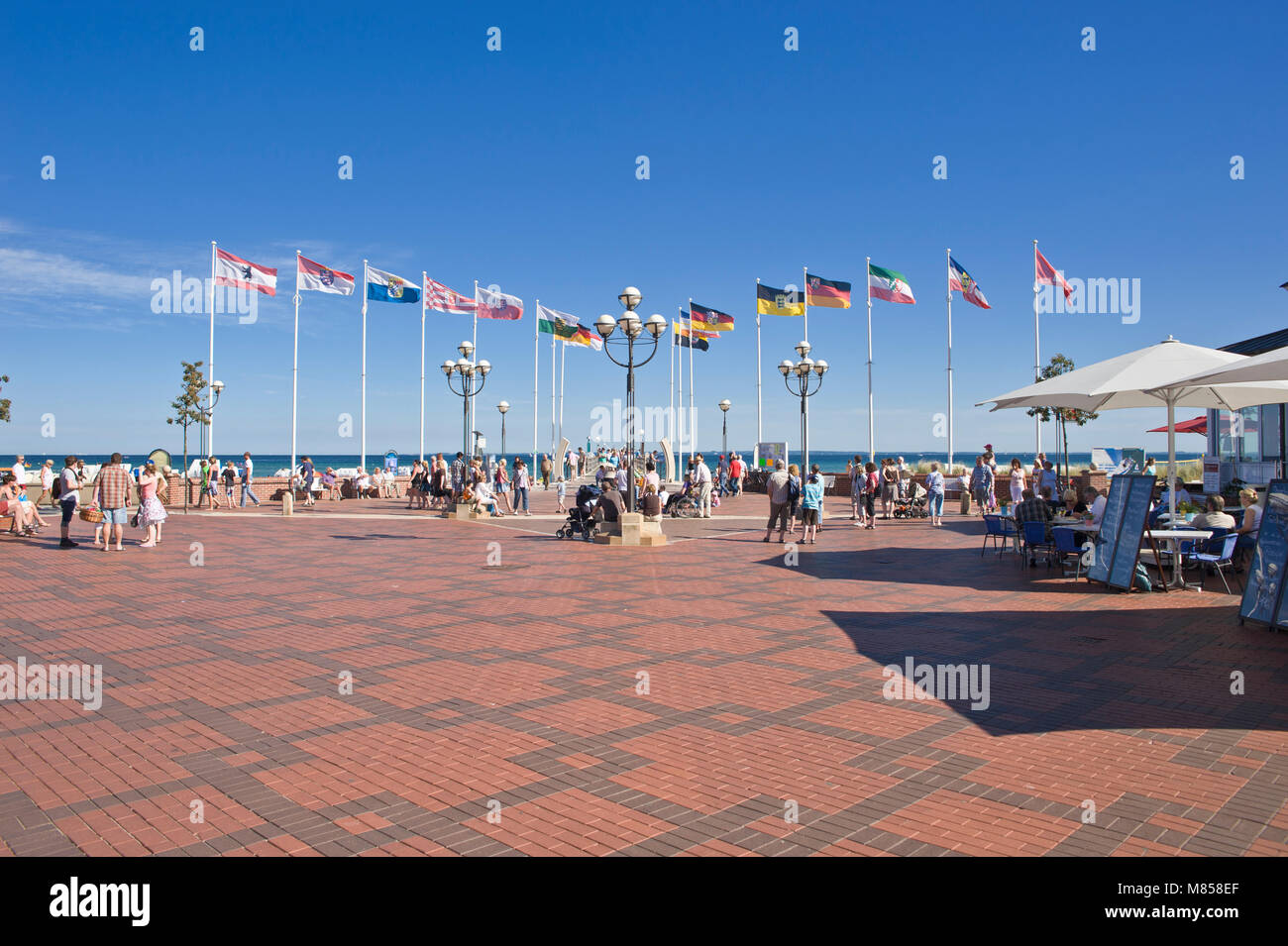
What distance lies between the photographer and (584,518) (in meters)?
18.8

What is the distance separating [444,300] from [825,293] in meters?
14.9

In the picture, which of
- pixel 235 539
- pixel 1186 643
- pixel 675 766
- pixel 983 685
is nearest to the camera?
pixel 675 766

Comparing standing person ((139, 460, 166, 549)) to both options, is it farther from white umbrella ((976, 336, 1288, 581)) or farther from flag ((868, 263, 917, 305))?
flag ((868, 263, 917, 305))

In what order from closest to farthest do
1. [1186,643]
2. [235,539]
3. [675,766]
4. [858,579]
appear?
[675,766] → [1186,643] → [858,579] → [235,539]

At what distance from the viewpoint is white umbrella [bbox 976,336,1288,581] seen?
37.7 ft

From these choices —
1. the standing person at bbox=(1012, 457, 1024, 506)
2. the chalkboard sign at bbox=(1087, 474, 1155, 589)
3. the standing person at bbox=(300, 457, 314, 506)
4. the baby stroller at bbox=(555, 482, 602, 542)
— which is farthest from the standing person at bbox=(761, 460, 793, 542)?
the standing person at bbox=(300, 457, 314, 506)

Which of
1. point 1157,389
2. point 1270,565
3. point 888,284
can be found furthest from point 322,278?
point 1270,565

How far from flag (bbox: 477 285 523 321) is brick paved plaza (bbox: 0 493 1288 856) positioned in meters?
25.2

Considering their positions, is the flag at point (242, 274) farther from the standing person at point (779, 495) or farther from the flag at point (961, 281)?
the flag at point (961, 281)

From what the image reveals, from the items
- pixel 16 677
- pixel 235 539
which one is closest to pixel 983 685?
pixel 16 677

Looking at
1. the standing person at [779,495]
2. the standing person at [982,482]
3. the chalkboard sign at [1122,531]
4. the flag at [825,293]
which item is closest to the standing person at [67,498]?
Answer: the standing person at [779,495]

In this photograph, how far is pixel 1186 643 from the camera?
8.04m
